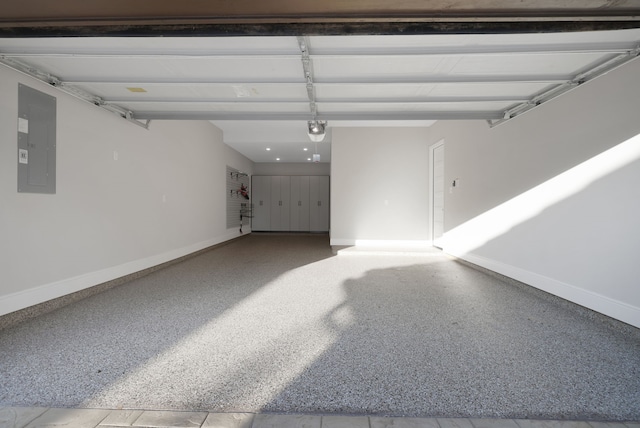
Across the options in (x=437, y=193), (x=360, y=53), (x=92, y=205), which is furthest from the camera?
(x=437, y=193)

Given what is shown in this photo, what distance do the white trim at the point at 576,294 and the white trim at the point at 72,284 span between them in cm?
519

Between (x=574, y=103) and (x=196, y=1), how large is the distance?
3601mm

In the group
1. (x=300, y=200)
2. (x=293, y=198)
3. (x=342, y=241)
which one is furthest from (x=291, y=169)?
(x=342, y=241)

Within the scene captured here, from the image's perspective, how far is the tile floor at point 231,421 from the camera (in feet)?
4.45

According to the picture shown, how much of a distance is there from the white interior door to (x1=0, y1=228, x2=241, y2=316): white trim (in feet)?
17.8

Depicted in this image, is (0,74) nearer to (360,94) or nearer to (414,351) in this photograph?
(360,94)

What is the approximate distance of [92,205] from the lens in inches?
139

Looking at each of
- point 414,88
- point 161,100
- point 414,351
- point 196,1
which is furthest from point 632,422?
point 161,100

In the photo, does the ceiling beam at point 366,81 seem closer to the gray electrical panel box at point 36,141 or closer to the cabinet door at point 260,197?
the gray electrical panel box at point 36,141

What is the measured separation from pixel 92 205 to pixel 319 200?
8.46 meters

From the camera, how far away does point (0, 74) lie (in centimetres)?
254

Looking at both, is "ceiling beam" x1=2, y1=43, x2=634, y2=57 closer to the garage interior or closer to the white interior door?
the garage interior

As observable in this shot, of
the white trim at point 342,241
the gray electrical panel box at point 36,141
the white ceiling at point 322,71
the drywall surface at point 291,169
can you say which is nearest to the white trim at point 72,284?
the gray electrical panel box at point 36,141

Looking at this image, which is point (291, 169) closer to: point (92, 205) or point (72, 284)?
point (92, 205)
